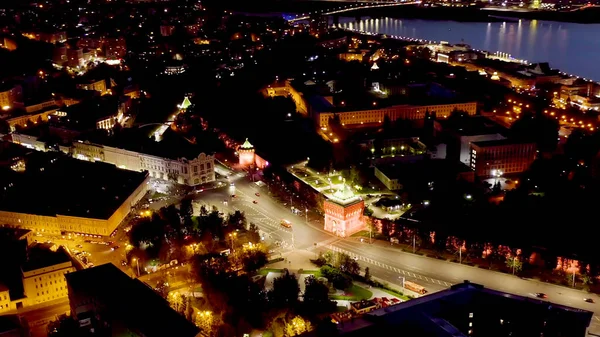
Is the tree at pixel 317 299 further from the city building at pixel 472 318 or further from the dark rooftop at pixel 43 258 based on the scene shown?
the dark rooftop at pixel 43 258

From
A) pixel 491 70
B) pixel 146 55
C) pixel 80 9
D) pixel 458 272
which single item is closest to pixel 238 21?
pixel 80 9

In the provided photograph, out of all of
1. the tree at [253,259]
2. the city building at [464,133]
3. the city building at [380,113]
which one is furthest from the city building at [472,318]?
the city building at [380,113]

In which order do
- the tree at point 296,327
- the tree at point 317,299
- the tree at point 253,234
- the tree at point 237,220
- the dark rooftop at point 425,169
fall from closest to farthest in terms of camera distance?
the tree at point 296,327, the tree at point 317,299, the tree at point 253,234, the tree at point 237,220, the dark rooftop at point 425,169

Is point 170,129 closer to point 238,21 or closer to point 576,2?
point 238,21

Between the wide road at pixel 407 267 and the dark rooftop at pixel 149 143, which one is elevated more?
the dark rooftop at pixel 149 143

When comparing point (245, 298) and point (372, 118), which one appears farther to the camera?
point (372, 118)

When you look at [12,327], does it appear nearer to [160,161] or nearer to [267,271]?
[267,271]
